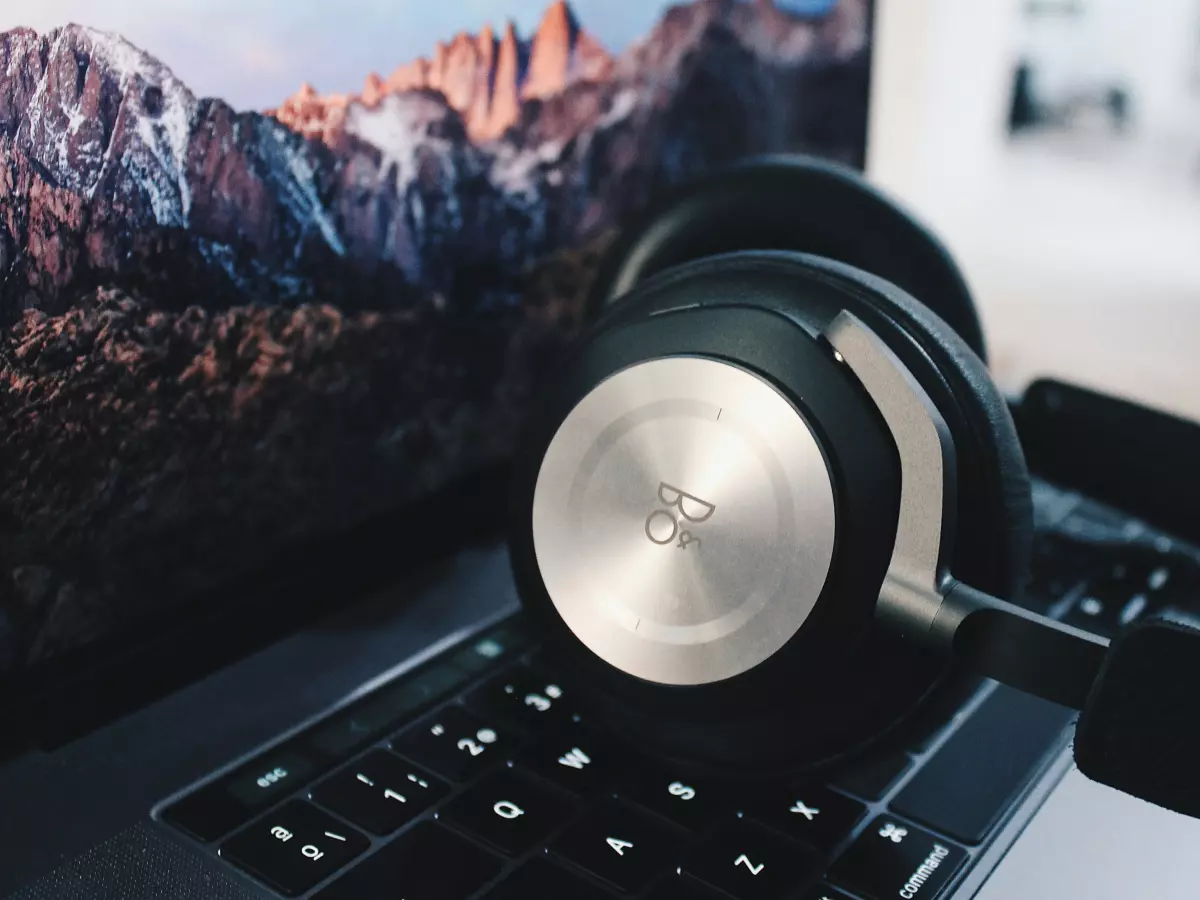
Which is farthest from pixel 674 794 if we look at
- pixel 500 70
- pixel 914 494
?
pixel 500 70

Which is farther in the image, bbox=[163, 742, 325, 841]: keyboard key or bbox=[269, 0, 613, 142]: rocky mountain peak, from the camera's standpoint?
bbox=[269, 0, 613, 142]: rocky mountain peak

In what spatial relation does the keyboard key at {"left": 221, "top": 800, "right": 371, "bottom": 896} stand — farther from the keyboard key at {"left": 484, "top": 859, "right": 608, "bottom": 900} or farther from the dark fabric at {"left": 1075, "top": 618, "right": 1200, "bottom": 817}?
the dark fabric at {"left": 1075, "top": 618, "right": 1200, "bottom": 817}

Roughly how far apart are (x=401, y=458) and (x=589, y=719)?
0.19 meters

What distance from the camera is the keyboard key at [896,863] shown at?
0.34 meters

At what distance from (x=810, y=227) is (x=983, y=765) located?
23cm

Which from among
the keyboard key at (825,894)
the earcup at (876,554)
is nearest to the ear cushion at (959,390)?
the earcup at (876,554)

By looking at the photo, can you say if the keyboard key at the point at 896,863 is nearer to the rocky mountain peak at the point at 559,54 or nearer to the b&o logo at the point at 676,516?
the b&o logo at the point at 676,516

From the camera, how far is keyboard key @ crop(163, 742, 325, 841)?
365mm

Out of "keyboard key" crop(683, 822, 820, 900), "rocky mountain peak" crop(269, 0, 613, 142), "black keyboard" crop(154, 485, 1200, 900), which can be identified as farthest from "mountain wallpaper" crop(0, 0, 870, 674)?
"keyboard key" crop(683, 822, 820, 900)

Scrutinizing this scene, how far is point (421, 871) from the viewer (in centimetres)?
34

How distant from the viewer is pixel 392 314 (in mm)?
513

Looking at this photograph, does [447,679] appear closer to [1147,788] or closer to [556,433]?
[556,433]

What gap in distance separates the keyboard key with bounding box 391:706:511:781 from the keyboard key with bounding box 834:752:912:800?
0.12 m

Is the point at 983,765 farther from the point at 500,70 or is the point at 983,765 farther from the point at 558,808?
the point at 500,70
